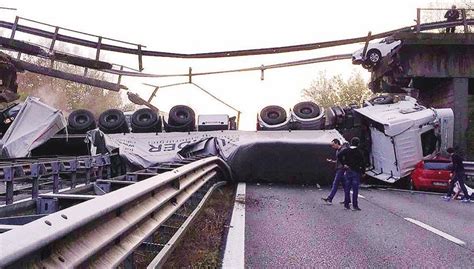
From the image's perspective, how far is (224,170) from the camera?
43.1 ft

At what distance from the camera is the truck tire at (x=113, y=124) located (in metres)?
16.9

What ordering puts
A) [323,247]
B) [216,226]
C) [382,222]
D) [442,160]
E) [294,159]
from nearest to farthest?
[323,247] → [216,226] → [382,222] → [294,159] → [442,160]

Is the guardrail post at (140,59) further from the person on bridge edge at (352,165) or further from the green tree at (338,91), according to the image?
the green tree at (338,91)

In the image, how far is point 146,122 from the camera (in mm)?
16828

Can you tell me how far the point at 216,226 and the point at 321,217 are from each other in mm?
2428

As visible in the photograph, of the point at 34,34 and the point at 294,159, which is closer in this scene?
the point at 294,159

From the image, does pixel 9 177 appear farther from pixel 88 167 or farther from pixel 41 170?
pixel 88 167

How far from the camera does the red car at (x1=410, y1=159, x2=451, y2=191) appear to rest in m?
15.2

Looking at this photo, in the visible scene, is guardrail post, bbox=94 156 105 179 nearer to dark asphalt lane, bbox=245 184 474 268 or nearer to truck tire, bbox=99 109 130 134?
dark asphalt lane, bbox=245 184 474 268

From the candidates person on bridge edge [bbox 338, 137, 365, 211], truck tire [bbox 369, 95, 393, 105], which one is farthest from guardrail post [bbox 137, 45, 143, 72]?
person on bridge edge [bbox 338, 137, 365, 211]

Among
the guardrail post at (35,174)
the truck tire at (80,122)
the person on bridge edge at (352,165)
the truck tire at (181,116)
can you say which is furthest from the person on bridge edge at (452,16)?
the guardrail post at (35,174)

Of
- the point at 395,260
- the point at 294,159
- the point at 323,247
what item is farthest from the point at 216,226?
the point at 294,159

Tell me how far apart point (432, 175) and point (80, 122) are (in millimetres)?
11317

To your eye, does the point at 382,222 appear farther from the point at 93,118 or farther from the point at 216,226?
the point at 93,118
